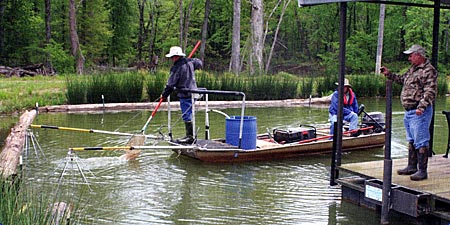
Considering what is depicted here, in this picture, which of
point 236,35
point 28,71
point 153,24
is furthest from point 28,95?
point 153,24

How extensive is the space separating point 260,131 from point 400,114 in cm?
562

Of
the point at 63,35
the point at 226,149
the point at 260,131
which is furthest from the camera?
the point at 63,35

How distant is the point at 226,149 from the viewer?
909 centimetres

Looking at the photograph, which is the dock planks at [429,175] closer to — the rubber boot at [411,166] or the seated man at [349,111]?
the rubber boot at [411,166]

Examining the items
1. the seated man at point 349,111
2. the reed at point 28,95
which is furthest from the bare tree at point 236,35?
the seated man at point 349,111

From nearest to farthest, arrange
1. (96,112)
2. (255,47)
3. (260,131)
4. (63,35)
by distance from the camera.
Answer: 1. (260,131)
2. (96,112)
3. (255,47)
4. (63,35)

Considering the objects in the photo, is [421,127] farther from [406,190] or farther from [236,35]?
[236,35]

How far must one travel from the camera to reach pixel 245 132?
9234 mm

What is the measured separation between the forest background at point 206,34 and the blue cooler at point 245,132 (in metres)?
15.3

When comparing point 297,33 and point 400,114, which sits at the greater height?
point 297,33

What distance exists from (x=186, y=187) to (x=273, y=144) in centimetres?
241

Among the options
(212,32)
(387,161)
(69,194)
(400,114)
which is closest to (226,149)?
(69,194)

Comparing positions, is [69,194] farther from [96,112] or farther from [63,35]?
[63,35]

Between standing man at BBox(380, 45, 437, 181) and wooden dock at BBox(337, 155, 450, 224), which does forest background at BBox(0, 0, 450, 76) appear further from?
standing man at BBox(380, 45, 437, 181)
